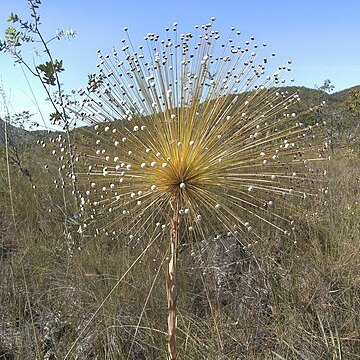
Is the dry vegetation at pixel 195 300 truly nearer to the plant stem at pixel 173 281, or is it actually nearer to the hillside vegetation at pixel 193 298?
the hillside vegetation at pixel 193 298

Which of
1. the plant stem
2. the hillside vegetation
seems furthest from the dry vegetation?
the plant stem

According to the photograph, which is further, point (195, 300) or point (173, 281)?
point (195, 300)

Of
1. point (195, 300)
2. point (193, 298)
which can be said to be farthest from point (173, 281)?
point (195, 300)

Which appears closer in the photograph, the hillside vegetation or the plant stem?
the plant stem

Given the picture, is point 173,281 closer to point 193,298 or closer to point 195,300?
point 193,298

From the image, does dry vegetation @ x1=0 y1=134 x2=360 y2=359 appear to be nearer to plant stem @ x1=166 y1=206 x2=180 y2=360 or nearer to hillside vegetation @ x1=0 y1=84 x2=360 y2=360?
hillside vegetation @ x1=0 y1=84 x2=360 y2=360

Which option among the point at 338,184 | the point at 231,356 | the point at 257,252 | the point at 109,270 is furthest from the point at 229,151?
the point at 338,184

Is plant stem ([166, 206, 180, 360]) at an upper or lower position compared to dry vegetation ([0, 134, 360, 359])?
upper

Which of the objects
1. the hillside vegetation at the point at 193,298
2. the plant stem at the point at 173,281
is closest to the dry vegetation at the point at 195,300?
the hillside vegetation at the point at 193,298

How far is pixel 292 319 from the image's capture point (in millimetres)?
2691

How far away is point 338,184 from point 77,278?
3501mm

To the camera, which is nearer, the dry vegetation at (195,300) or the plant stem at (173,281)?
the plant stem at (173,281)

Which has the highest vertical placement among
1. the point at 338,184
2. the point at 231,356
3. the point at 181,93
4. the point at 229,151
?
the point at 181,93

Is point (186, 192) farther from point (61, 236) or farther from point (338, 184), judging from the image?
point (338, 184)
